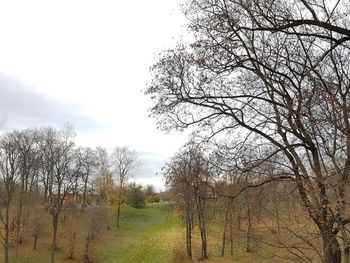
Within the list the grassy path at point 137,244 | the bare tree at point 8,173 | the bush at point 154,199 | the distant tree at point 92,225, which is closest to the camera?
the bare tree at point 8,173

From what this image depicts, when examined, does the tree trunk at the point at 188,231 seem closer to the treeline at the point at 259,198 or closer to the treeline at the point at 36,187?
the treeline at the point at 36,187

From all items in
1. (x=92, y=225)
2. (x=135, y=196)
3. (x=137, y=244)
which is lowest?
(x=137, y=244)

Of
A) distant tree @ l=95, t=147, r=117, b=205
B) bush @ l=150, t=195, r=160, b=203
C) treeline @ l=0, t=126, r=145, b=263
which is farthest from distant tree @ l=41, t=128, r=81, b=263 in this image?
bush @ l=150, t=195, r=160, b=203

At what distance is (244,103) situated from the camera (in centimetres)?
810

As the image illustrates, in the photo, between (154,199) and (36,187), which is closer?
(36,187)

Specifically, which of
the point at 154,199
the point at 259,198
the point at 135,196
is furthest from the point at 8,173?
the point at 154,199

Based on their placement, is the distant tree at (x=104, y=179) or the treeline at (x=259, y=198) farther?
the distant tree at (x=104, y=179)

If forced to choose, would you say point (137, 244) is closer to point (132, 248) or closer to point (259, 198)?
point (132, 248)

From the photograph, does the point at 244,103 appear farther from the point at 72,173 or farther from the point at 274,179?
the point at 72,173

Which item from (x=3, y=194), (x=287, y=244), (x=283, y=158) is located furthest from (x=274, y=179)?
(x=3, y=194)

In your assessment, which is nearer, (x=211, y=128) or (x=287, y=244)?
(x=287, y=244)

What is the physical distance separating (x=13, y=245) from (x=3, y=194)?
6098mm

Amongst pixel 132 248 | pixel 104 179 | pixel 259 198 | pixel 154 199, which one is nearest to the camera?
pixel 259 198

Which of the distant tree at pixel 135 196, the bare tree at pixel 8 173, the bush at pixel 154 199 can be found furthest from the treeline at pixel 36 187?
the bush at pixel 154 199
